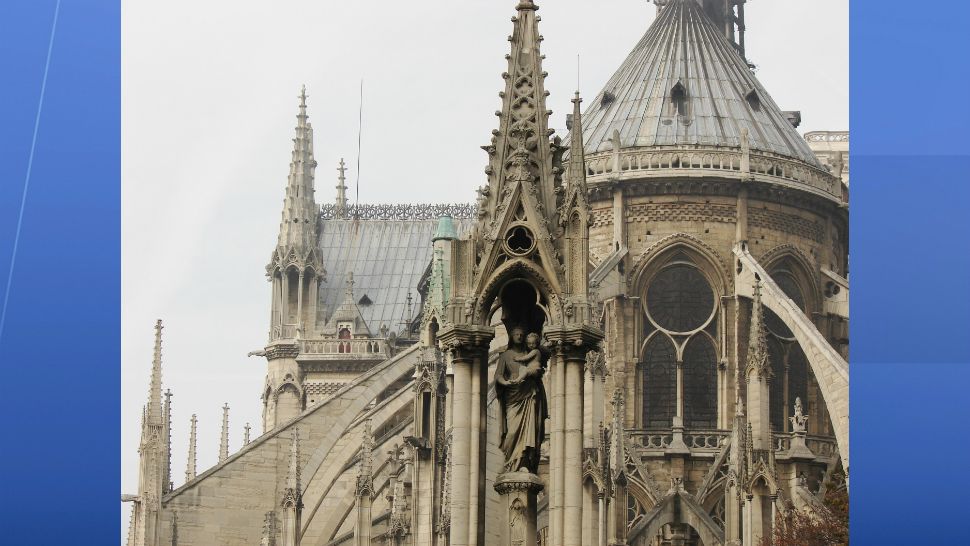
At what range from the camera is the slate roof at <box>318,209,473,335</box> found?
95.4 m

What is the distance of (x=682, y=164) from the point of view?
76.2m

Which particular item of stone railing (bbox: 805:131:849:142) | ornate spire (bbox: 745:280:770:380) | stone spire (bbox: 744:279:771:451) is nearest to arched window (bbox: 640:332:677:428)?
ornate spire (bbox: 745:280:770:380)

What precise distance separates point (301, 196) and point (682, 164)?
73.0 feet

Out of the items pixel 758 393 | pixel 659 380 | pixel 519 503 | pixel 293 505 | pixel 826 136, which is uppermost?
pixel 826 136

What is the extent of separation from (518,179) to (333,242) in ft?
Result: 238

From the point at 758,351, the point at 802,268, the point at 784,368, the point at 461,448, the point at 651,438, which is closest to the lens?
the point at 461,448

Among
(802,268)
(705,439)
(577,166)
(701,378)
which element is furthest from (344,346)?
(577,166)

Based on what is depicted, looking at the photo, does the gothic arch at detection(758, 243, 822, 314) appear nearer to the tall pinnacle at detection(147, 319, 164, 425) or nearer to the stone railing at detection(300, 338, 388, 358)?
the stone railing at detection(300, 338, 388, 358)

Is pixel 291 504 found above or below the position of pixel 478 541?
above

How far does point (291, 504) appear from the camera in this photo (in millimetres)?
63906

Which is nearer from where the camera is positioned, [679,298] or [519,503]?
[519,503]

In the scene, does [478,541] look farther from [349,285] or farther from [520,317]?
[349,285]

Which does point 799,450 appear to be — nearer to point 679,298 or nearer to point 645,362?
point 645,362

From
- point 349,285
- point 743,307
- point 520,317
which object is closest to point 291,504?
point 743,307
